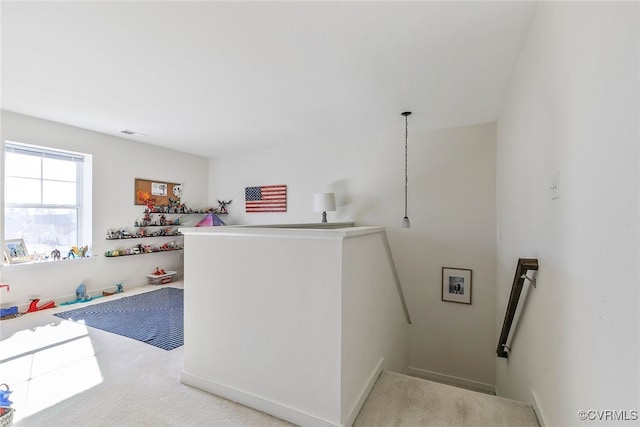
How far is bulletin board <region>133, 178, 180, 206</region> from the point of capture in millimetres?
4859

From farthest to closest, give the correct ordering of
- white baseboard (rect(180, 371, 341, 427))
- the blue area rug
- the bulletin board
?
the bulletin board, the blue area rug, white baseboard (rect(180, 371, 341, 427))

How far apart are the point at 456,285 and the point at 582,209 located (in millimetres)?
2957

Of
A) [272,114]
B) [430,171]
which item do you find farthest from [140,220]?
[430,171]

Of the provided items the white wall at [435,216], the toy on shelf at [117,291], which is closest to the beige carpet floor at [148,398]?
the toy on shelf at [117,291]

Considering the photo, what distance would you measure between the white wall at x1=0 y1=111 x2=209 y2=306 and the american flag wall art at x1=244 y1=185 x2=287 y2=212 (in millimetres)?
1255

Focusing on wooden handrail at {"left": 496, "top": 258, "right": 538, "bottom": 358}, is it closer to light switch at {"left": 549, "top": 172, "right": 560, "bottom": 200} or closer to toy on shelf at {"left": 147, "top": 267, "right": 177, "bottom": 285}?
light switch at {"left": 549, "top": 172, "right": 560, "bottom": 200}

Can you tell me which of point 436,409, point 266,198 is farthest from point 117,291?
point 436,409

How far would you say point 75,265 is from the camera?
4.14 meters

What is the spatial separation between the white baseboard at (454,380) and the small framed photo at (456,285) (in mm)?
1014

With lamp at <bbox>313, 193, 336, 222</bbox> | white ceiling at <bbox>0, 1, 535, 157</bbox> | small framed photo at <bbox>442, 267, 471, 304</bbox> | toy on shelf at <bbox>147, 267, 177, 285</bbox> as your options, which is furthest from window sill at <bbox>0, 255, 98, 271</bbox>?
small framed photo at <bbox>442, 267, 471, 304</bbox>

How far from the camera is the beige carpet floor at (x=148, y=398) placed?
5.75 ft

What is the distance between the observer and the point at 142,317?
11.6ft

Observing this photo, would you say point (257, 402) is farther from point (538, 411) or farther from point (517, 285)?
point (517, 285)

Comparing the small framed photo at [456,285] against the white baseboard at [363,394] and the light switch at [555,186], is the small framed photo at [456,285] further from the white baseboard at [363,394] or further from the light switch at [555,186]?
the light switch at [555,186]
